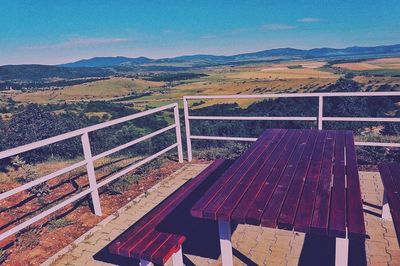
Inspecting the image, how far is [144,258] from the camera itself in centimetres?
226

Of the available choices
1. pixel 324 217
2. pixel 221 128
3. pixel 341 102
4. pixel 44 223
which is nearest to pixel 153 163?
pixel 44 223

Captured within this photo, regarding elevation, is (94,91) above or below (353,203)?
below

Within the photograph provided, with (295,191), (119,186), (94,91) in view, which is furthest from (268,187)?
(94,91)

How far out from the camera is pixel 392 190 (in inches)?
108

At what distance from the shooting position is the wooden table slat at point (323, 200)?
1.80 metres

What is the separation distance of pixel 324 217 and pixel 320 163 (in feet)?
3.41

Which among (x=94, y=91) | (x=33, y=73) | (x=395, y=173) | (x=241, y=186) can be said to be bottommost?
(x=94, y=91)

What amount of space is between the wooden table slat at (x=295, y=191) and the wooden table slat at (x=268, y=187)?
0.13m

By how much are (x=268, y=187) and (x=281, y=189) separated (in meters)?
0.10

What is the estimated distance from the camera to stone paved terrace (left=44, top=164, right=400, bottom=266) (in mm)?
2949

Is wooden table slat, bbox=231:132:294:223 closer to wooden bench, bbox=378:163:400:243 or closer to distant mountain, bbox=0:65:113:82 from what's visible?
wooden bench, bbox=378:163:400:243

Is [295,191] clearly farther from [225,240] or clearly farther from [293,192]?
[225,240]

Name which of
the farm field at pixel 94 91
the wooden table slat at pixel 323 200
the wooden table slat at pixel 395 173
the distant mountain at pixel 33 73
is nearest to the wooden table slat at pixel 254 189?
the wooden table slat at pixel 323 200

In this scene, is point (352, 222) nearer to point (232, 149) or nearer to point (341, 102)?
point (232, 149)
